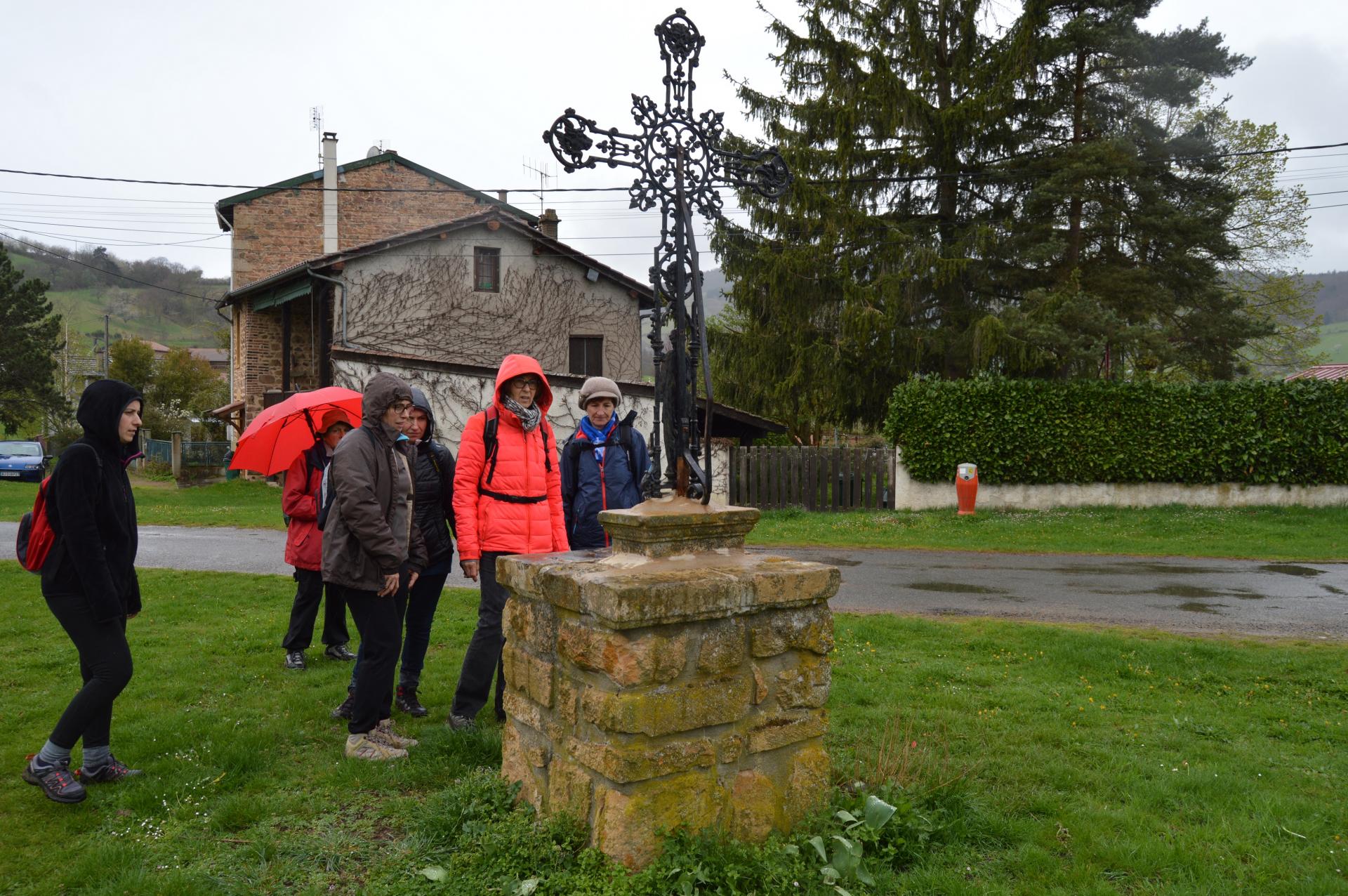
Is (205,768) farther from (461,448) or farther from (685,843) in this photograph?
(685,843)

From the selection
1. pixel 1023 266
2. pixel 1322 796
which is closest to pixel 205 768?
pixel 1322 796

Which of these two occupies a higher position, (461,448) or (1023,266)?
(1023,266)

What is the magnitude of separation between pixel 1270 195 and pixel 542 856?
30.1 metres

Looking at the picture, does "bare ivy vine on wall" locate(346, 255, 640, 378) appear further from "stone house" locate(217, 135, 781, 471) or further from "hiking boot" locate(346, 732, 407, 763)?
"hiking boot" locate(346, 732, 407, 763)

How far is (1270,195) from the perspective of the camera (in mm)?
25578

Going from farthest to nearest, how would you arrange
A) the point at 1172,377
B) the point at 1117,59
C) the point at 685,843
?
the point at 1172,377 < the point at 1117,59 < the point at 685,843

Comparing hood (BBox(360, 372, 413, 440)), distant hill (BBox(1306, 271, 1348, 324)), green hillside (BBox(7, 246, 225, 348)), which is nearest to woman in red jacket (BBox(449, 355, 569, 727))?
hood (BBox(360, 372, 413, 440))

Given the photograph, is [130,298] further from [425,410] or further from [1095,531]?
[425,410]

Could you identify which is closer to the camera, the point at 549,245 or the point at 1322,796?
the point at 1322,796

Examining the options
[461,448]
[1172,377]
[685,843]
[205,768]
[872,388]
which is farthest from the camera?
[1172,377]

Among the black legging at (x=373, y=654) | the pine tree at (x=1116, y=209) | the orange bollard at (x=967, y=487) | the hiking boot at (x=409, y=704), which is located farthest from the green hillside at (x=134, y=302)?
the black legging at (x=373, y=654)

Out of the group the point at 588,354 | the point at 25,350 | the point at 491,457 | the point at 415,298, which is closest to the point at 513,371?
the point at 491,457

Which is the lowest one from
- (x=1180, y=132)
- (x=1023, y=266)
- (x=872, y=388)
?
(x=872, y=388)

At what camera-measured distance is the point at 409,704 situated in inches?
203
